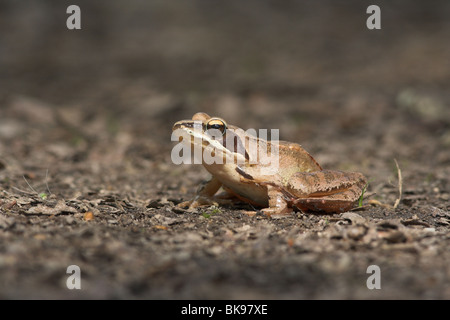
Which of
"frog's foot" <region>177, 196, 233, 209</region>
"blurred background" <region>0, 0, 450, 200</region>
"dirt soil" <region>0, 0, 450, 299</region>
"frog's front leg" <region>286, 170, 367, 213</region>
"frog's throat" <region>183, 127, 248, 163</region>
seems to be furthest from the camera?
"blurred background" <region>0, 0, 450, 200</region>

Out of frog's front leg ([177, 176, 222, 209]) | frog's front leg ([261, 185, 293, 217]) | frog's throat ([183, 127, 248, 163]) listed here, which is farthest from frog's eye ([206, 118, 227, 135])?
frog's front leg ([261, 185, 293, 217])

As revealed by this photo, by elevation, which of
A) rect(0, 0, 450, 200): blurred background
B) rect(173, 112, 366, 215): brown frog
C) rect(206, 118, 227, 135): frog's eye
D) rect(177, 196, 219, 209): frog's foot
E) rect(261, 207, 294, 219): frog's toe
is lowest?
rect(261, 207, 294, 219): frog's toe

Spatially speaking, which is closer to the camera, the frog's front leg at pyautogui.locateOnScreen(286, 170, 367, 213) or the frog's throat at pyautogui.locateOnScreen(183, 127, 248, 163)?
the frog's front leg at pyautogui.locateOnScreen(286, 170, 367, 213)

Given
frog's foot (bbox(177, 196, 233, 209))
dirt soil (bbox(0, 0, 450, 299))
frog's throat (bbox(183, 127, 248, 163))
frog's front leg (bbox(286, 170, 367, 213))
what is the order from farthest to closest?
frog's foot (bbox(177, 196, 233, 209)), frog's throat (bbox(183, 127, 248, 163)), frog's front leg (bbox(286, 170, 367, 213)), dirt soil (bbox(0, 0, 450, 299))

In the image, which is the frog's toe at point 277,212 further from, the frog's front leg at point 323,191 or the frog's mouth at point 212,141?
the frog's mouth at point 212,141

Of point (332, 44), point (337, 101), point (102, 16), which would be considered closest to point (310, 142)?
point (337, 101)

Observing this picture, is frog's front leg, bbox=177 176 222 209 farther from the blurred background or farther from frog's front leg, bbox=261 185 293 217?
the blurred background

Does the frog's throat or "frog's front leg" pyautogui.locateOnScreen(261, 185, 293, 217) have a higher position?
the frog's throat
